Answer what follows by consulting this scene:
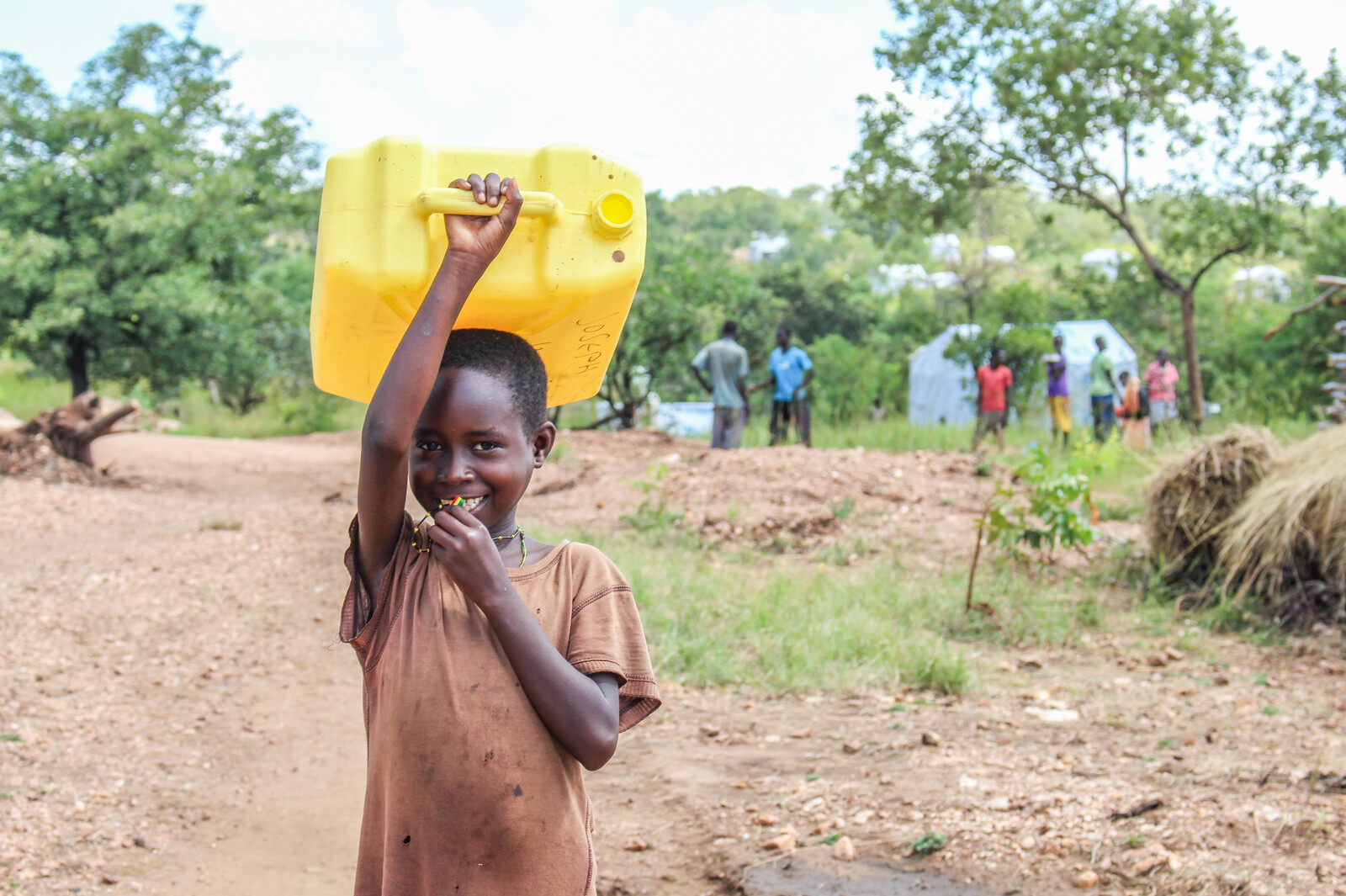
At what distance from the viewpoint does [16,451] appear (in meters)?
8.91

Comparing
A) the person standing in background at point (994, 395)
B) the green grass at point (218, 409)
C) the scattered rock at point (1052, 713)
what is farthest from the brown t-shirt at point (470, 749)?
the green grass at point (218, 409)

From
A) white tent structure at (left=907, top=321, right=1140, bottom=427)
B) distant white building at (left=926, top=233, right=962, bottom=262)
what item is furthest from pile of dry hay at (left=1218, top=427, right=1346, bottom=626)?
distant white building at (left=926, top=233, right=962, bottom=262)

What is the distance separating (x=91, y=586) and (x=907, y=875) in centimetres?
446

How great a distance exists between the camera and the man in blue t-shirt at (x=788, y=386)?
11.3 meters

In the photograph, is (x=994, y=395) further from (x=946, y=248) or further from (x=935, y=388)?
(x=946, y=248)

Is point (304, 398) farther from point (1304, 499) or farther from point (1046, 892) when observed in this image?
point (1046, 892)

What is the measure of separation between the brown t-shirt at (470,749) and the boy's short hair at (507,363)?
0.23 meters

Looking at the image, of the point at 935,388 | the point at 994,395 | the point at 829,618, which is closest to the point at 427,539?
the point at 829,618

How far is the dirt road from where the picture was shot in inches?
105

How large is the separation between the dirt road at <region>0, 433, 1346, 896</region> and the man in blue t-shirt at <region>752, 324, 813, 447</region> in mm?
6212

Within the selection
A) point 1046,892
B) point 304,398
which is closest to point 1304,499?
point 1046,892

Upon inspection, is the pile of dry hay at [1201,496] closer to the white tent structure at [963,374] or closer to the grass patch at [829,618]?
the grass patch at [829,618]

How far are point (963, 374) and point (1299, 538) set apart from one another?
12095 millimetres

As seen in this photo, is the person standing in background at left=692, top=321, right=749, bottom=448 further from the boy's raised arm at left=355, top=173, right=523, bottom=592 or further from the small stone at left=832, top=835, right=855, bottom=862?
the boy's raised arm at left=355, top=173, right=523, bottom=592
